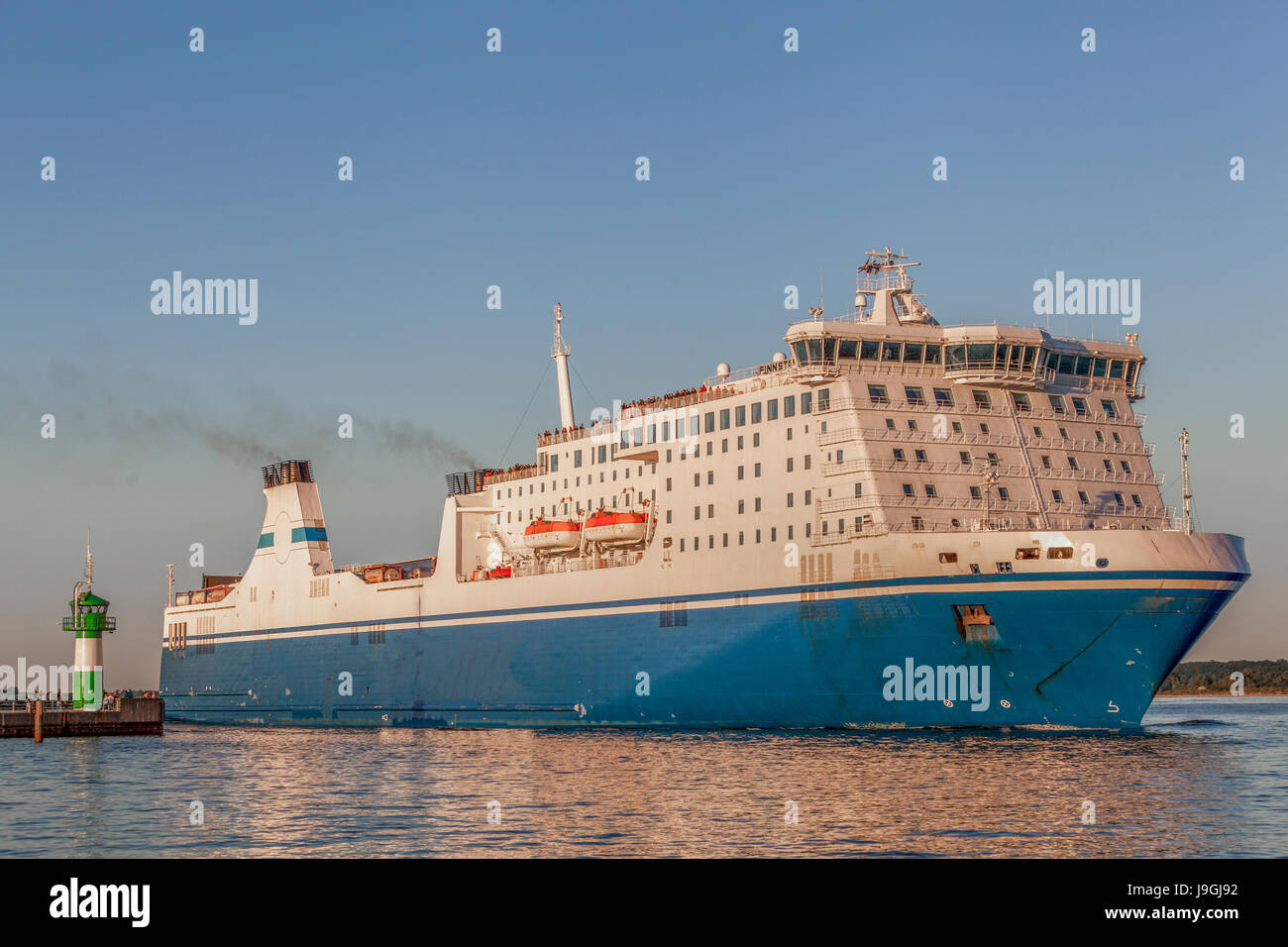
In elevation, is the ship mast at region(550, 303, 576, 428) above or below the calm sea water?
above

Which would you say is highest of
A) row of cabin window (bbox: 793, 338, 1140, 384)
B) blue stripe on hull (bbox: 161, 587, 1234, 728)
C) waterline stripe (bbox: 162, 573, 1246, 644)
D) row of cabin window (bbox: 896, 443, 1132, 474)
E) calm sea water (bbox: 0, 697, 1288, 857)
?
row of cabin window (bbox: 793, 338, 1140, 384)

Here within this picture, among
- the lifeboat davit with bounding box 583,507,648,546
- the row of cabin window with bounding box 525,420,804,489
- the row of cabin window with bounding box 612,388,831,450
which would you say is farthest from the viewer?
the lifeboat davit with bounding box 583,507,648,546

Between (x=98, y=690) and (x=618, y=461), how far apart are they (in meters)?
24.6

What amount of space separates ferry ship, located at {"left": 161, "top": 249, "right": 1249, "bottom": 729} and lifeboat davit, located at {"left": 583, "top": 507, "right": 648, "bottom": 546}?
10cm

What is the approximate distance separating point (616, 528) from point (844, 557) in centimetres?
1320

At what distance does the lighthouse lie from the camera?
59.0 meters

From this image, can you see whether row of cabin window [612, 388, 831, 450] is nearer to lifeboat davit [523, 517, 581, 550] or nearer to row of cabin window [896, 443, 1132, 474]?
row of cabin window [896, 443, 1132, 474]

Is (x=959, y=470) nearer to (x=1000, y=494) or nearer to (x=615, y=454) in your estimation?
(x=1000, y=494)

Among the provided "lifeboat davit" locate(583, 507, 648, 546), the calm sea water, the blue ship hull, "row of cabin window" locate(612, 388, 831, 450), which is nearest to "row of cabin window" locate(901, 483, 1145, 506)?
"row of cabin window" locate(612, 388, 831, 450)

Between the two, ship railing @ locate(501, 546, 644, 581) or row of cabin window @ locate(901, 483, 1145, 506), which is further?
ship railing @ locate(501, 546, 644, 581)
